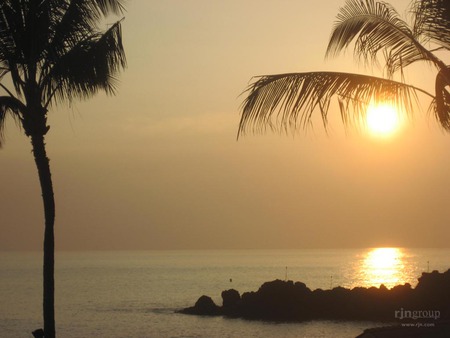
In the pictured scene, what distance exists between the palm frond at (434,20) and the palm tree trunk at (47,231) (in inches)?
273

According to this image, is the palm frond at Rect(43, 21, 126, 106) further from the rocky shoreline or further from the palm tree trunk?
the rocky shoreline

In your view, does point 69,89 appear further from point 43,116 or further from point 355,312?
point 355,312

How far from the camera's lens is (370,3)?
11.8 m

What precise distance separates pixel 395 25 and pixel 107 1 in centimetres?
557

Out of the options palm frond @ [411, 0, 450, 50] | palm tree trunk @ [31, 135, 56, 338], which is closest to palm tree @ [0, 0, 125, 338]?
palm tree trunk @ [31, 135, 56, 338]

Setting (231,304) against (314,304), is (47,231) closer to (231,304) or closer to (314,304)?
(314,304)

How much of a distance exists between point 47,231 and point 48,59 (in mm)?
3150

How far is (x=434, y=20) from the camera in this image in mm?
11500

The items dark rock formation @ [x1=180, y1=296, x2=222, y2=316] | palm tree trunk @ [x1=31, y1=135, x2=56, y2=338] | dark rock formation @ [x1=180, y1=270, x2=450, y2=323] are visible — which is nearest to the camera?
palm tree trunk @ [x1=31, y1=135, x2=56, y2=338]

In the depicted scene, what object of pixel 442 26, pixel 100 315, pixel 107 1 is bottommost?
pixel 100 315

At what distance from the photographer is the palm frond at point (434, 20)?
1123cm

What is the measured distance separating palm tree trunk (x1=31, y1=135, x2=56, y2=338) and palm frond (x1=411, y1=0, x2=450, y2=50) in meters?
6.94

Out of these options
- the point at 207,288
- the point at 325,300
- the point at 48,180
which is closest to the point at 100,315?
the point at 325,300

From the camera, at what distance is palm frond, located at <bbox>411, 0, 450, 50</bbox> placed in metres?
11.2
